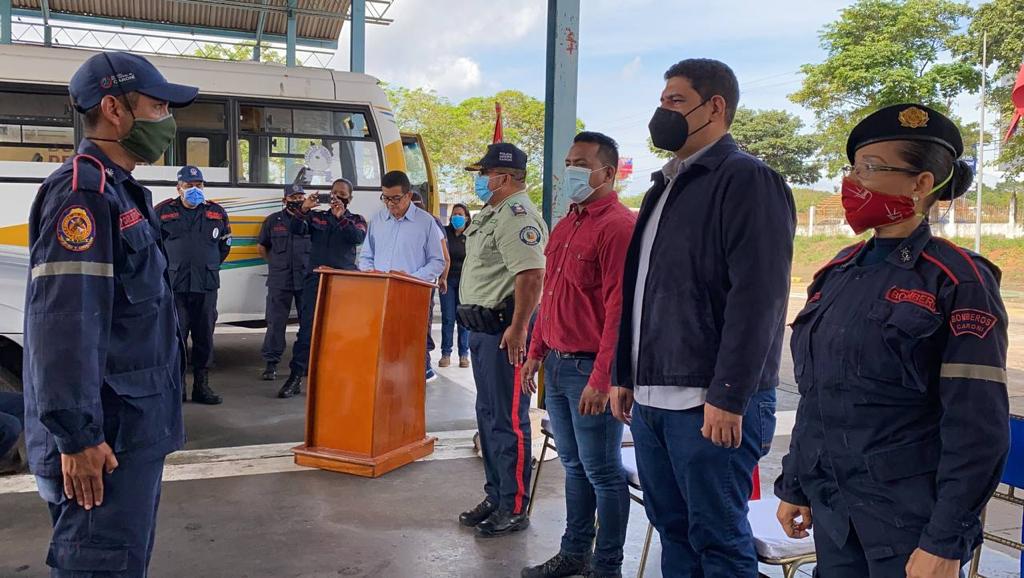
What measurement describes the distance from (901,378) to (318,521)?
3061 mm

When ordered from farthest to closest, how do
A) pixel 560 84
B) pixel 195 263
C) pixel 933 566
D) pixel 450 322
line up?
pixel 450 322, pixel 195 263, pixel 560 84, pixel 933 566

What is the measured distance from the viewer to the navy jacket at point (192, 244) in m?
6.55

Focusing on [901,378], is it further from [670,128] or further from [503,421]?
[503,421]

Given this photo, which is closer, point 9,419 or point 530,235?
point 9,419

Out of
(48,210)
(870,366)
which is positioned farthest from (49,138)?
(870,366)

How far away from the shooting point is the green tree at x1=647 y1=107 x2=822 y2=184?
41.8m

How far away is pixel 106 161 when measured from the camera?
213cm

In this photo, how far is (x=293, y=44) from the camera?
14.8 m

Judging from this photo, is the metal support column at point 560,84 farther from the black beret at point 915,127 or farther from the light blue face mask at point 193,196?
the black beret at point 915,127

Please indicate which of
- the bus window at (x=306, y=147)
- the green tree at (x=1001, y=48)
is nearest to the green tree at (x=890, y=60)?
the green tree at (x=1001, y=48)

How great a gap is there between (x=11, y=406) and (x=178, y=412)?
884mm

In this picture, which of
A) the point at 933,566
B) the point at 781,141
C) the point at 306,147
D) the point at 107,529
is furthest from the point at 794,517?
the point at 781,141

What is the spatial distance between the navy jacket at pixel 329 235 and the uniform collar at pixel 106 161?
16.8 ft

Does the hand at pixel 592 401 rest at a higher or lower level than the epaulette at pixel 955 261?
lower
